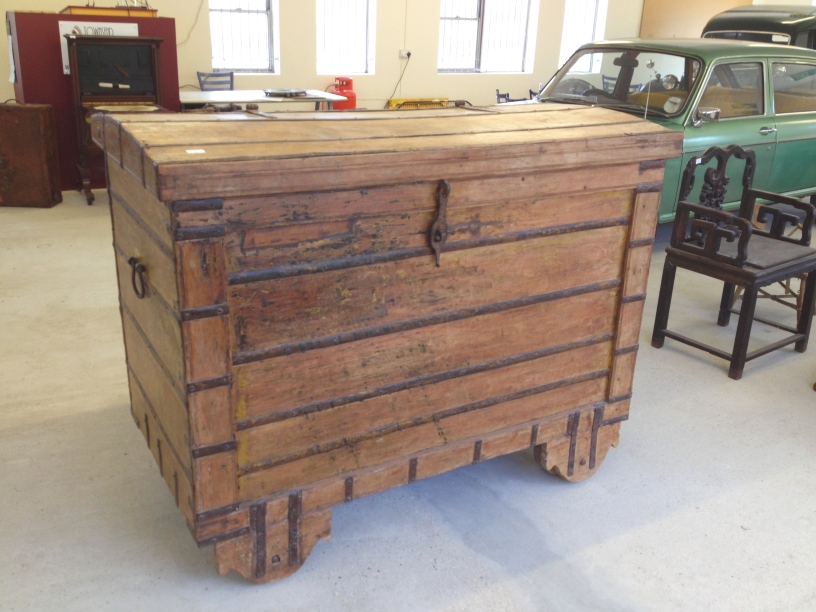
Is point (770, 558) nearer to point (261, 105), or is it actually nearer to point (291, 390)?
point (291, 390)

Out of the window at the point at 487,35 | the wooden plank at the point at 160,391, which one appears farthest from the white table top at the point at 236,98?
the wooden plank at the point at 160,391

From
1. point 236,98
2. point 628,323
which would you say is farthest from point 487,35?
point 628,323

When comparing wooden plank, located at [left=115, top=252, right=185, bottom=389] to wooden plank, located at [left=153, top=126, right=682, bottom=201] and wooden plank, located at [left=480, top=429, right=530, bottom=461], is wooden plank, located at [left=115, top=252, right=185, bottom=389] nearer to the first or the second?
wooden plank, located at [left=153, top=126, right=682, bottom=201]

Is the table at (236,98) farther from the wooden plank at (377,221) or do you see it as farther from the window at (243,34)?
the wooden plank at (377,221)

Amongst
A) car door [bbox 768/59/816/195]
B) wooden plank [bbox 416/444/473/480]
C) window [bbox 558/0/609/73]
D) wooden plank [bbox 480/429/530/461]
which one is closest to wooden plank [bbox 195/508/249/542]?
wooden plank [bbox 416/444/473/480]

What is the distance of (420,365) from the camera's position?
213cm

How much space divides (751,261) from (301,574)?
242 centimetres

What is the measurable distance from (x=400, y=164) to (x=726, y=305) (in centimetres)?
275

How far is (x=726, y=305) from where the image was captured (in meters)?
4.00

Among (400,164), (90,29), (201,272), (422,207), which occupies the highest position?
(90,29)

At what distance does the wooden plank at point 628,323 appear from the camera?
2467mm

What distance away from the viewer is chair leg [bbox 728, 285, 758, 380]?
332cm

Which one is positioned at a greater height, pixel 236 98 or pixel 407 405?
pixel 236 98

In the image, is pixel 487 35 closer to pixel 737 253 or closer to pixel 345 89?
pixel 345 89
